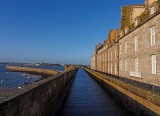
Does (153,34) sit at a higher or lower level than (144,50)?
higher

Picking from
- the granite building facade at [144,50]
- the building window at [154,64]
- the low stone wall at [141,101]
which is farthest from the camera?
the building window at [154,64]

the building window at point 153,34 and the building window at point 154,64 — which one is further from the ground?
the building window at point 153,34

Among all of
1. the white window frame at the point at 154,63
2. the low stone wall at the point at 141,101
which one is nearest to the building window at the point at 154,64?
the white window frame at the point at 154,63

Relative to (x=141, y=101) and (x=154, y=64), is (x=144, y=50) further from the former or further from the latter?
(x=141, y=101)

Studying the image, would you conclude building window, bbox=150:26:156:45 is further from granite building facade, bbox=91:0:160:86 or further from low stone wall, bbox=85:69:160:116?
low stone wall, bbox=85:69:160:116

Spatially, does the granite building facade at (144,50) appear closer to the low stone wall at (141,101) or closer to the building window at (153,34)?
the building window at (153,34)

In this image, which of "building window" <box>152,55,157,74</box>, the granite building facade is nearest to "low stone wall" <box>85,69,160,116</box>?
the granite building facade

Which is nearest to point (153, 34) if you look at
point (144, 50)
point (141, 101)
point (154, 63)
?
point (144, 50)

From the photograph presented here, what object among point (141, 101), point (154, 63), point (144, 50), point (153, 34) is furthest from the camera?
point (144, 50)

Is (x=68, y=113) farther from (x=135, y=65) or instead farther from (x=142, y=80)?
(x=135, y=65)

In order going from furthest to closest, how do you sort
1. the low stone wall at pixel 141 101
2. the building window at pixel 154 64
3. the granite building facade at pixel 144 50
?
1. the building window at pixel 154 64
2. the granite building facade at pixel 144 50
3. the low stone wall at pixel 141 101

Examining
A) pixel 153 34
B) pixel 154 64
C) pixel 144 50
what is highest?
pixel 153 34

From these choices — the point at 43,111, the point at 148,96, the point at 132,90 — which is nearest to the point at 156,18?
the point at 132,90

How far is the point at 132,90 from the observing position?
1392 centimetres
